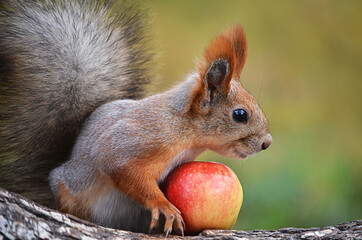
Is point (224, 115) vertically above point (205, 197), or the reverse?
point (224, 115)

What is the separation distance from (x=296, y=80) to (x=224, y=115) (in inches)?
79.3

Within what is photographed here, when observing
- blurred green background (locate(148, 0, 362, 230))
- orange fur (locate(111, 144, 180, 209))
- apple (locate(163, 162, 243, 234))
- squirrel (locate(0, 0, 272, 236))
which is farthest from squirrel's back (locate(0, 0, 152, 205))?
blurred green background (locate(148, 0, 362, 230))

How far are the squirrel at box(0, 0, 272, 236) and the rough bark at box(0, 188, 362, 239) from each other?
0.15 metres

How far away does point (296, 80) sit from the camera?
329 centimetres

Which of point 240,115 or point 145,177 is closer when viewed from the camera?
point 145,177

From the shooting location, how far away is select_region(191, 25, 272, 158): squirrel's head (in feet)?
4.59

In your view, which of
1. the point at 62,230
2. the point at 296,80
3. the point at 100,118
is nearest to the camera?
the point at 62,230

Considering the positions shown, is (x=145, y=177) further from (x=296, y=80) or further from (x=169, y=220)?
(x=296, y=80)

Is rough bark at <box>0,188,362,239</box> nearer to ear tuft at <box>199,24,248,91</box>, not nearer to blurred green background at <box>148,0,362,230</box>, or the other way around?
ear tuft at <box>199,24,248,91</box>

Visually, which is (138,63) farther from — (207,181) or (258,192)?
(258,192)

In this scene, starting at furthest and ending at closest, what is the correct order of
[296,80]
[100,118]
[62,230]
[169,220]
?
[296,80], [100,118], [169,220], [62,230]

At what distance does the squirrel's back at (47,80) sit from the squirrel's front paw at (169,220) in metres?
0.48

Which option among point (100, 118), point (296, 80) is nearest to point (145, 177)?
point (100, 118)

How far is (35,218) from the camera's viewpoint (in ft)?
3.48
